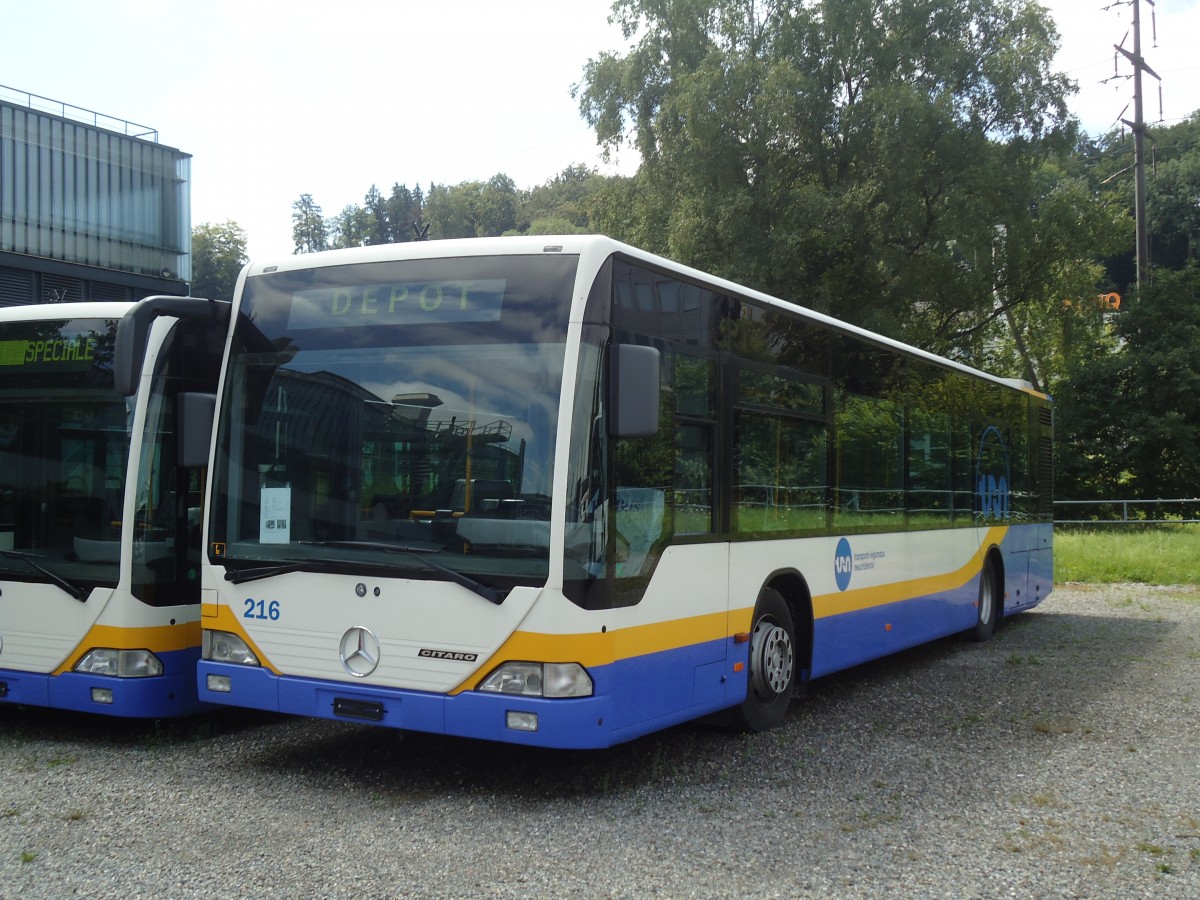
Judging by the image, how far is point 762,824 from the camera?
6137mm

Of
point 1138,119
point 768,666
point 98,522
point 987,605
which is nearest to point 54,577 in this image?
point 98,522

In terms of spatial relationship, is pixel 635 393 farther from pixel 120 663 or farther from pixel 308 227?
pixel 308 227

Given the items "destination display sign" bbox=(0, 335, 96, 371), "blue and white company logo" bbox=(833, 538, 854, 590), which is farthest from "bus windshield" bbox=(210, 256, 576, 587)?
"blue and white company logo" bbox=(833, 538, 854, 590)

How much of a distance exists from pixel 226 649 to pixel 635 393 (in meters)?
2.84

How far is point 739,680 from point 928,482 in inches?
184

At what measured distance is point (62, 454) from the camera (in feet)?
25.8

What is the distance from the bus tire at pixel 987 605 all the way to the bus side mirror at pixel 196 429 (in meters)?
8.99

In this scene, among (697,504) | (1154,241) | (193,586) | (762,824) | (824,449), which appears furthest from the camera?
(1154,241)

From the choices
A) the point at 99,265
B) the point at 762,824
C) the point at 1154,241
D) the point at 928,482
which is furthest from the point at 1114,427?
the point at 1154,241

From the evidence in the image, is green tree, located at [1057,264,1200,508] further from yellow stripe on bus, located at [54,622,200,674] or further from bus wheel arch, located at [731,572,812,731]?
yellow stripe on bus, located at [54,622,200,674]

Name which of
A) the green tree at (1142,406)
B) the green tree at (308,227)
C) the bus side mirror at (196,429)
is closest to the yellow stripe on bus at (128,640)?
the bus side mirror at (196,429)

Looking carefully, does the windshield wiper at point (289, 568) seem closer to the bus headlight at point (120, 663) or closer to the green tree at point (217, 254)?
the bus headlight at point (120, 663)

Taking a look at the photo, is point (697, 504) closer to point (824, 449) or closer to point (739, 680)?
point (739, 680)

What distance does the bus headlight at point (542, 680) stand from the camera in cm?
614
